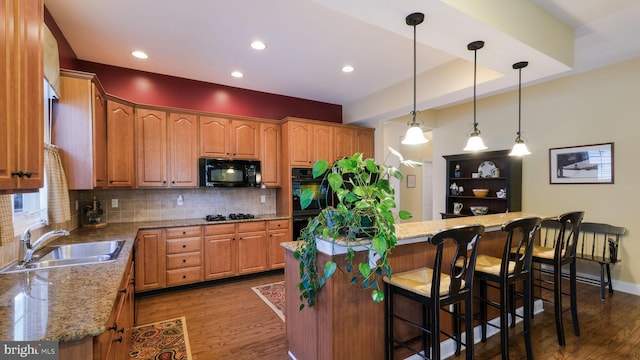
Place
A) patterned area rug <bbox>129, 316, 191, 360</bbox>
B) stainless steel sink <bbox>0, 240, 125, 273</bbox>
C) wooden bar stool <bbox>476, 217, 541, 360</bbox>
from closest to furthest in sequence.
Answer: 1. stainless steel sink <bbox>0, 240, 125, 273</bbox>
2. wooden bar stool <bbox>476, 217, 541, 360</bbox>
3. patterned area rug <bbox>129, 316, 191, 360</bbox>

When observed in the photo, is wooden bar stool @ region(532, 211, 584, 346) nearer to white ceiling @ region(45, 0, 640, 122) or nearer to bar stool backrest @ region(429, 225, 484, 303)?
bar stool backrest @ region(429, 225, 484, 303)

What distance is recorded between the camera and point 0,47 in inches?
40.5

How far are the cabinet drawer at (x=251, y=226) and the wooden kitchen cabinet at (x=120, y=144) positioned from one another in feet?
4.66

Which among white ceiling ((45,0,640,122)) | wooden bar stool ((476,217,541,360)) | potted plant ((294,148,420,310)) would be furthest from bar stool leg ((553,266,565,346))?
white ceiling ((45,0,640,122))

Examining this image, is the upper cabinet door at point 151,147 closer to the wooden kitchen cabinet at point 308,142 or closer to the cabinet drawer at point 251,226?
the cabinet drawer at point 251,226

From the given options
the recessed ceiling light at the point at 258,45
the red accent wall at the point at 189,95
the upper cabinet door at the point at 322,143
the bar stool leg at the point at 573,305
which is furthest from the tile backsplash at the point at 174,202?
the bar stool leg at the point at 573,305

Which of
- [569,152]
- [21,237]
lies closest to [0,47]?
[21,237]

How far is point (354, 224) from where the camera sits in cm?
178

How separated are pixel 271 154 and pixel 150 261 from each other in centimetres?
215

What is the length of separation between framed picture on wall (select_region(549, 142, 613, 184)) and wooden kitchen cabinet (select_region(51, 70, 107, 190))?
571 centimetres

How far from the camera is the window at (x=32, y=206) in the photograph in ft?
7.01

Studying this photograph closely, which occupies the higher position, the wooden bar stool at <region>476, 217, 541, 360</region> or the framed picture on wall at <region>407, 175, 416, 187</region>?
the framed picture on wall at <region>407, 175, 416, 187</region>

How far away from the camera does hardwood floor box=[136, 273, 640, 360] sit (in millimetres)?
2361

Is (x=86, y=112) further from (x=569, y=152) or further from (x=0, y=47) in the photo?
(x=569, y=152)
